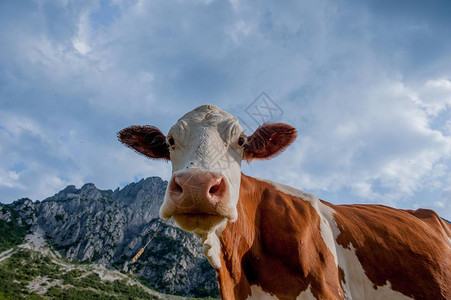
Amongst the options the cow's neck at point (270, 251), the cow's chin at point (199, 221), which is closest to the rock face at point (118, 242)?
the cow's neck at point (270, 251)

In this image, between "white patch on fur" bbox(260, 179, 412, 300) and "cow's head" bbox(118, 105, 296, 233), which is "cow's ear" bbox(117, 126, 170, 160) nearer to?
"cow's head" bbox(118, 105, 296, 233)

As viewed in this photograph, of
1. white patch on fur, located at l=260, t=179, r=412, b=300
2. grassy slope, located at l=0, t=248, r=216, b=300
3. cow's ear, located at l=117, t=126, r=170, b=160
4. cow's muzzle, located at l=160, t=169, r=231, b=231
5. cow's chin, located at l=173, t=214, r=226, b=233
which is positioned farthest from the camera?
grassy slope, located at l=0, t=248, r=216, b=300

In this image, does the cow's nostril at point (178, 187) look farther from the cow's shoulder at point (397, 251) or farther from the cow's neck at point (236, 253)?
the cow's shoulder at point (397, 251)

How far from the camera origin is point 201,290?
332 ft

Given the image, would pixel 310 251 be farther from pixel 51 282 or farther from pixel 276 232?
pixel 51 282

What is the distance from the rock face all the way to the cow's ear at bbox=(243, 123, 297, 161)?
10070 centimetres

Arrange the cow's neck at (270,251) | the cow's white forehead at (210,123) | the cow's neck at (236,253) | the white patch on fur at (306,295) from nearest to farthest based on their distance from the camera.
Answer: the white patch on fur at (306,295), the cow's neck at (270,251), the cow's neck at (236,253), the cow's white forehead at (210,123)

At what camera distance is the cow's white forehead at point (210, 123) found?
12.6 feet

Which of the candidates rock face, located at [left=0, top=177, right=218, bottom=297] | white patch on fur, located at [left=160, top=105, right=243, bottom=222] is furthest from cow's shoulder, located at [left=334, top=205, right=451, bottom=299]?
rock face, located at [left=0, top=177, right=218, bottom=297]

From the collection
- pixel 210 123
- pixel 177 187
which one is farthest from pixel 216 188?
pixel 210 123

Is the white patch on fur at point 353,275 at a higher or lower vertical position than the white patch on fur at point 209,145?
lower

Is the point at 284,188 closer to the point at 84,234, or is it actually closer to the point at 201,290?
the point at 201,290

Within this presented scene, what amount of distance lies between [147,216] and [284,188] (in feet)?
435

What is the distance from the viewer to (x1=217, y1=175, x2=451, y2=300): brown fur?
3607 millimetres
